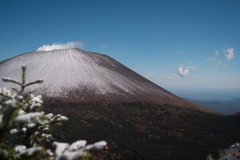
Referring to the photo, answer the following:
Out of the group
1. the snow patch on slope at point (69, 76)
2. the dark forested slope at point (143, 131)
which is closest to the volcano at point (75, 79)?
the snow patch on slope at point (69, 76)

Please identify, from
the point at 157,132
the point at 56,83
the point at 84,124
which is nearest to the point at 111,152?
the point at 84,124

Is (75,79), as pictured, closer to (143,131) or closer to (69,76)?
(69,76)

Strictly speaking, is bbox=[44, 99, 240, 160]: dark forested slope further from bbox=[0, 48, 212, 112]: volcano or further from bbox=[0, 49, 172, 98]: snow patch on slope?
bbox=[0, 49, 172, 98]: snow patch on slope

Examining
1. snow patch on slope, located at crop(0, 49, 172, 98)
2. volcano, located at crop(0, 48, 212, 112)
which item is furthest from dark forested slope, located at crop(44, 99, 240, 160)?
snow patch on slope, located at crop(0, 49, 172, 98)

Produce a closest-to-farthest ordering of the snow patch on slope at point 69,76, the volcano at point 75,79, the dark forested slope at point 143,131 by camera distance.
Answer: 1. the dark forested slope at point 143,131
2. the volcano at point 75,79
3. the snow patch on slope at point 69,76

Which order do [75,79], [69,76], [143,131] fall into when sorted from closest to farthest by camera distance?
[143,131] < [75,79] < [69,76]

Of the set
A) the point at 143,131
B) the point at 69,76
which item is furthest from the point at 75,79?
the point at 143,131

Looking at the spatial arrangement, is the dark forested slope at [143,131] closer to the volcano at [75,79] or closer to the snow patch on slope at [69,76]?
the volcano at [75,79]

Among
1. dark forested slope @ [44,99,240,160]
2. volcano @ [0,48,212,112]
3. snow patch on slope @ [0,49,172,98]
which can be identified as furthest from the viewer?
snow patch on slope @ [0,49,172,98]
